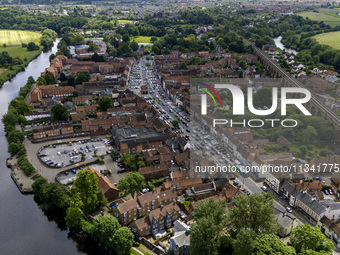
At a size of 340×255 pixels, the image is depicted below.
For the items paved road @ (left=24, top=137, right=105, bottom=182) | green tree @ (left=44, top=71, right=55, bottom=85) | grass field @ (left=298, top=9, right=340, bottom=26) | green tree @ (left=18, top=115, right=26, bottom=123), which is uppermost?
grass field @ (left=298, top=9, right=340, bottom=26)

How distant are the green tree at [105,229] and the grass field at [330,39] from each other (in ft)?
294

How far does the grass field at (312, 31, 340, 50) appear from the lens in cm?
9200

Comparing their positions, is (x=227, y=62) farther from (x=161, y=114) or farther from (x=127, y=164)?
(x=127, y=164)

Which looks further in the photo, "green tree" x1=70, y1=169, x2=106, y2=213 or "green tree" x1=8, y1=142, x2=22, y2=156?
"green tree" x1=8, y1=142, x2=22, y2=156

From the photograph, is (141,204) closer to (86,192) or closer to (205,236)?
(86,192)

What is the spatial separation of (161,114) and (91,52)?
44952mm

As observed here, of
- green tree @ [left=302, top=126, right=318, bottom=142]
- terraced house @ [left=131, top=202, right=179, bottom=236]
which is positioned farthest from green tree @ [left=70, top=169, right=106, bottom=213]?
green tree @ [left=302, top=126, right=318, bottom=142]

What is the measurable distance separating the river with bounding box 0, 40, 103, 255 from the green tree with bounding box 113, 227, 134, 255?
3.28 metres

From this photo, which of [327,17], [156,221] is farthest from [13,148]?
[327,17]

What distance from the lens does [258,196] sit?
23.1m

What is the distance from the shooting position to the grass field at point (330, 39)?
92.0 meters

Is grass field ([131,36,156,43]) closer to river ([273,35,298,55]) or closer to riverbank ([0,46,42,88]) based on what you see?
riverbank ([0,46,42,88])

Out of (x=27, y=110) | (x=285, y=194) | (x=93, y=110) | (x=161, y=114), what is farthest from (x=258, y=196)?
(x=27, y=110)

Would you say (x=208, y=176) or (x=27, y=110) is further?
(x=27, y=110)
